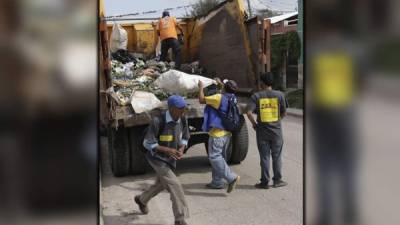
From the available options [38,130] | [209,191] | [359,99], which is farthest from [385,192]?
[209,191]

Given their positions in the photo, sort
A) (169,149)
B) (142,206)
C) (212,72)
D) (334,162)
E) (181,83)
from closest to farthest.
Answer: (334,162)
(169,149)
(142,206)
(181,83)
(212,72)

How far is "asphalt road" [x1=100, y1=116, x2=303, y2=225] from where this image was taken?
189 inches

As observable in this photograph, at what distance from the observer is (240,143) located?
6.69 metres

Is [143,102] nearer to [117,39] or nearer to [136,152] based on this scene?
[136,152]

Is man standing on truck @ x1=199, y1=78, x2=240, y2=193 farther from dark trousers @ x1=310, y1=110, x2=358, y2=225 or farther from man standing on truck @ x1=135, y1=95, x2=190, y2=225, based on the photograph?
dark trousers @ x1=310, y1=110, x2=358, y2=225

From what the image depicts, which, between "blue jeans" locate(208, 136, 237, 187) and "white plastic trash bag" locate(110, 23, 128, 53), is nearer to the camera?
"blue jeans" locate(208, 136, 237, 187)

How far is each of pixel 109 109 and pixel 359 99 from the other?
14.9ft

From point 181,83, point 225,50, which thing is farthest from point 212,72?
point 181,83

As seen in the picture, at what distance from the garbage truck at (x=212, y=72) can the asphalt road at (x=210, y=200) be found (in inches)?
13.6

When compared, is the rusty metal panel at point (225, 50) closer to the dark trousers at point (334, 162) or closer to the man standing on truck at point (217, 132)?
the man standing on truck at point (217, 132)

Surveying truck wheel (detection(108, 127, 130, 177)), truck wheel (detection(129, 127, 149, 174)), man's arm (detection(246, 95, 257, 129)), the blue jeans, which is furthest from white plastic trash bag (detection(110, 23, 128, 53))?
the blue jeans

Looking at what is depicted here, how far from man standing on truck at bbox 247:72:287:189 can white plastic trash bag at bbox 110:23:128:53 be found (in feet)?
12.0

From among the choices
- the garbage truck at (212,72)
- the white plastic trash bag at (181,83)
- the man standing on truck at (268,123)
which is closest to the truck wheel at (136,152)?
the garbage truck at (212,72)

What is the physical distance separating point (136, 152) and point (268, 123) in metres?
1.76
